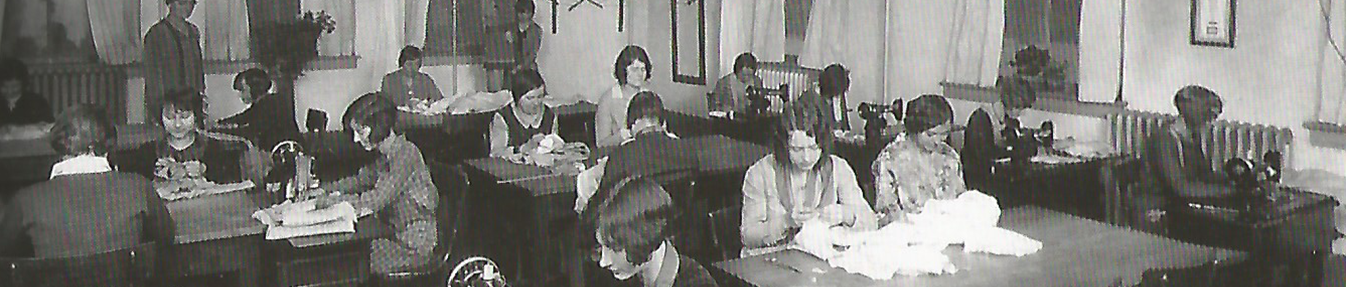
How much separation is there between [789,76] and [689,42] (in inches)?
15.7

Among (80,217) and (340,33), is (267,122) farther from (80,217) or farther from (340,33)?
(80,217)

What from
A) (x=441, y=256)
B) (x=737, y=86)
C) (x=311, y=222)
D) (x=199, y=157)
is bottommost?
(x=441, y=256)

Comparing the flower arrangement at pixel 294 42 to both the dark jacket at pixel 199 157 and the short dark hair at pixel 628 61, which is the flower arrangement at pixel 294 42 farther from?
the short dark hair at pixel 628 61

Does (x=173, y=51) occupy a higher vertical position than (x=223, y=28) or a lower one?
lower

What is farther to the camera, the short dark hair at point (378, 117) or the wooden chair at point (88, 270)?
the short dark hair at point (378, 117)

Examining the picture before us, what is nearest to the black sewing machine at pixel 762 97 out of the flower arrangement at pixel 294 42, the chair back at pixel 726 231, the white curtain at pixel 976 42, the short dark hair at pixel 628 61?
the short dark hair at pixel 628 61

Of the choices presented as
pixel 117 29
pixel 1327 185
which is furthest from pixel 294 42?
pixel 1327 185

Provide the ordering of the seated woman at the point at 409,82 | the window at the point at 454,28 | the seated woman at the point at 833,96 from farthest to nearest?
1. the window at the point at 454,28
2. the seated woman at the point at 409,82
3. the seated woman at the point at 833,96

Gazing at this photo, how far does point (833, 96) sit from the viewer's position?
4.32 meters

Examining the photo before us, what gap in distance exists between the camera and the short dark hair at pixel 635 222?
1635 millimetres

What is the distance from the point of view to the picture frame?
4.08 metres

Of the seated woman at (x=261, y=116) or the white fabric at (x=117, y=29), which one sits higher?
the white fabric at (x=117, y=29)

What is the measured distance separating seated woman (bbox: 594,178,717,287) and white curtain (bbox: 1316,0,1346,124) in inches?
59.0

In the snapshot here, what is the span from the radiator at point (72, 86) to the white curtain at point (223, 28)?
4.62 ft
